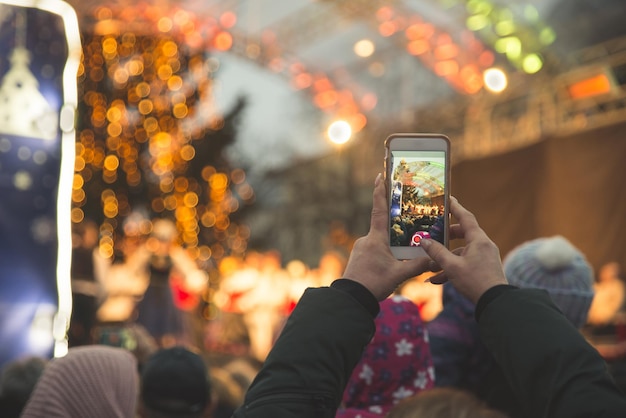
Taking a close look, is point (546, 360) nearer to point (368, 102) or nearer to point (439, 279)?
point (439, 279)

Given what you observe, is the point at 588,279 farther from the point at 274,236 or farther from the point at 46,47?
the point at 274,236

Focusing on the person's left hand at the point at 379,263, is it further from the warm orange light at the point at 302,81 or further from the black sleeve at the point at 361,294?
the warm orange light at the point at 302,81

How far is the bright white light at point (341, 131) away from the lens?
16.0 metres

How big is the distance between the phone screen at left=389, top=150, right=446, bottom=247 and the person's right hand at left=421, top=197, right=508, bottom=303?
0.09m

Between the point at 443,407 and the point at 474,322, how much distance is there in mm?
1218

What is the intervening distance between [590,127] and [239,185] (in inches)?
683

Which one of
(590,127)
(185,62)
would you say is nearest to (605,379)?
(590,127)

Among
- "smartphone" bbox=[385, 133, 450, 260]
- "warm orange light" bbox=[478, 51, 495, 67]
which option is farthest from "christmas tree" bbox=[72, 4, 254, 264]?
"smartphone" bbox=[385, 133, 450, 260]

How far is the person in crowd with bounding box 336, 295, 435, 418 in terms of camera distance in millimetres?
2135

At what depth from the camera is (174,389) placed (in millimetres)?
2686

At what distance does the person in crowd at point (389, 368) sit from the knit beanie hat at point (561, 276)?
1.48ft

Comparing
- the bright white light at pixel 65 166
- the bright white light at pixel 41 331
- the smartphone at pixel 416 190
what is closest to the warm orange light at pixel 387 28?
the bright white light at pixel 65 166

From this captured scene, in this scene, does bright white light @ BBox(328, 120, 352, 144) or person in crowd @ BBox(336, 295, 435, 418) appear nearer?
person in crowd @ BBox(336, 295, 435, 418)

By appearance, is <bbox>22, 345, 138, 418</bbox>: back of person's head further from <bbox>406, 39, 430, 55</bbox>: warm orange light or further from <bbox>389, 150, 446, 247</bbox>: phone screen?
<bbox>406, 39, 430, 55</bbox>: warm orange light
